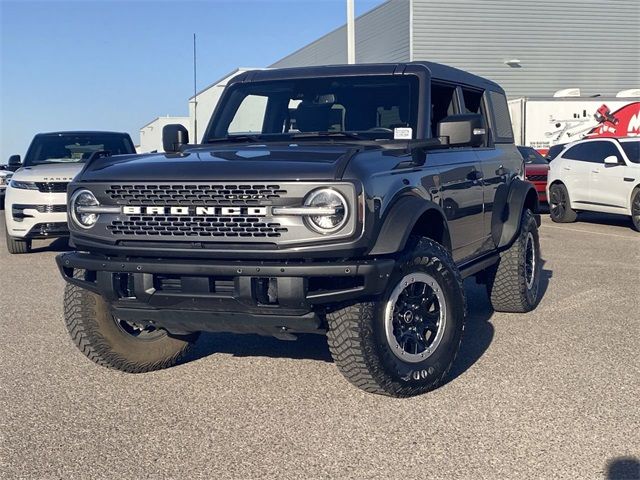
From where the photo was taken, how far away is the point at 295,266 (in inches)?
165

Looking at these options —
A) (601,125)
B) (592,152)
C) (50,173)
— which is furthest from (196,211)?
(601,125)

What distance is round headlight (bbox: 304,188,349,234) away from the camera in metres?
4.25

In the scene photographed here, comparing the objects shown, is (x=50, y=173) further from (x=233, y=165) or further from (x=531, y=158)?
(x=531, y=158)

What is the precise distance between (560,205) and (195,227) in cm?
1299

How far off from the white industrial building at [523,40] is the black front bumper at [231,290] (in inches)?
1216

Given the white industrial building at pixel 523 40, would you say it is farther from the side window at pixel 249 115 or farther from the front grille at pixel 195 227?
the front grille at pixel 195 227

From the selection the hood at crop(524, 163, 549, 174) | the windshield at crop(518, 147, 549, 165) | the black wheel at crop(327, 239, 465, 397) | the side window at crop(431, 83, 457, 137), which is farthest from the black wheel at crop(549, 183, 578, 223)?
the black wheel at crop(327, 239, 465, 397)

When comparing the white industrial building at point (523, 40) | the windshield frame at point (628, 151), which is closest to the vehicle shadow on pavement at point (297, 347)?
the windshield frame at point (628, 151)

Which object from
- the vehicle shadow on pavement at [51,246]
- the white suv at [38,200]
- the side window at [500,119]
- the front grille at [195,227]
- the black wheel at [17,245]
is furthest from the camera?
the vehicle shadow on pavement at [51,246]

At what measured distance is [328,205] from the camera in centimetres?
427

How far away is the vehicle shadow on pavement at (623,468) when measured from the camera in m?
3.66

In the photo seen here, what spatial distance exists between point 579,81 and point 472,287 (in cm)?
3103

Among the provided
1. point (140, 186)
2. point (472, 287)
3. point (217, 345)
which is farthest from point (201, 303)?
point (472, 287)

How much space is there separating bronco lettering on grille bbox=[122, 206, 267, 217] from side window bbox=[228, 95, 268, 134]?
5.33 feet
